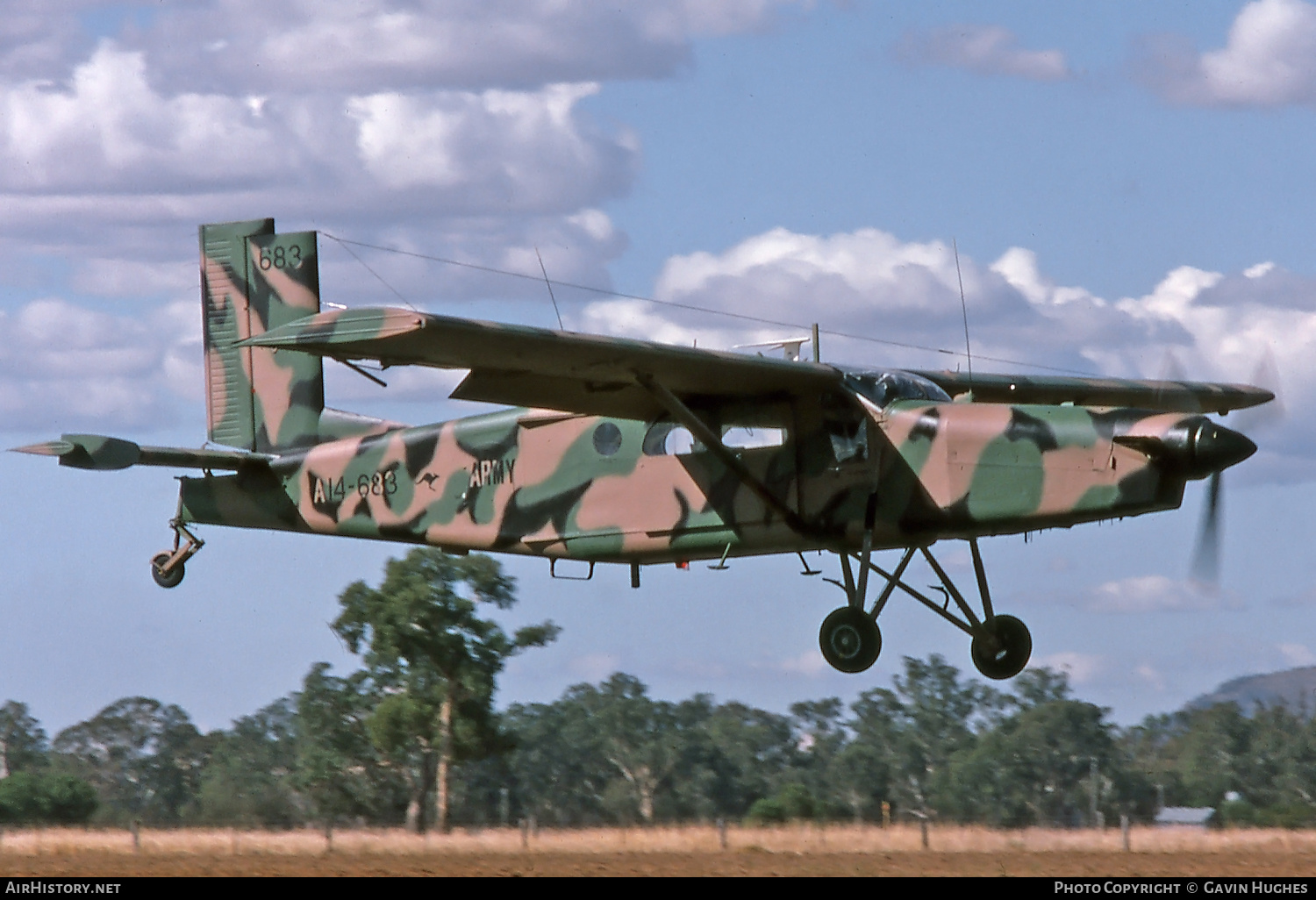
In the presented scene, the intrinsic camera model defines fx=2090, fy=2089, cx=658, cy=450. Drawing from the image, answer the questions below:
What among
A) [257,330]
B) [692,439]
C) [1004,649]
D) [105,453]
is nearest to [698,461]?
[692,439]

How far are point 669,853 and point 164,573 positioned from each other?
22.6 feet

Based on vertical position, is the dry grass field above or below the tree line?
below

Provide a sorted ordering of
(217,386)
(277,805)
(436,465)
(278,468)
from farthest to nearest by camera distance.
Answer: (277,805), (217,386), (278,468), (436,465)

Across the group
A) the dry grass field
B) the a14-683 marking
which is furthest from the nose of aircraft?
the a14-683 marking

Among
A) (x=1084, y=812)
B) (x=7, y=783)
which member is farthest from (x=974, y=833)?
(x=1084, y=812)

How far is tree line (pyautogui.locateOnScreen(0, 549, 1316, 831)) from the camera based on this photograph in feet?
151

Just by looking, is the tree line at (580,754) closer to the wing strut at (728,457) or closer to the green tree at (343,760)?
the green tree at (343,760)

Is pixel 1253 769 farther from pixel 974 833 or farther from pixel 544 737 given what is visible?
pixel 974 833

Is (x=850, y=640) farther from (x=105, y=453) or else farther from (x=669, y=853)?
(x=105, y=453)

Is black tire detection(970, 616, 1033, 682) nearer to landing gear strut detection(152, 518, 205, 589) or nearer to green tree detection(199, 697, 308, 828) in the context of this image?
landing gear strut detection(152, 518, 205, 589)

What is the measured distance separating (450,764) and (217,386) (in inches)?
742

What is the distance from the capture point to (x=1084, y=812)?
69.2 metres

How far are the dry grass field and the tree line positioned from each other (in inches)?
566

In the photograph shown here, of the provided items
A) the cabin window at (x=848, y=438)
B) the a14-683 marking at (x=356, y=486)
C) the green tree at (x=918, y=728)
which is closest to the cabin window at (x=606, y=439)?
the cabin window at (x=848, y=438)
